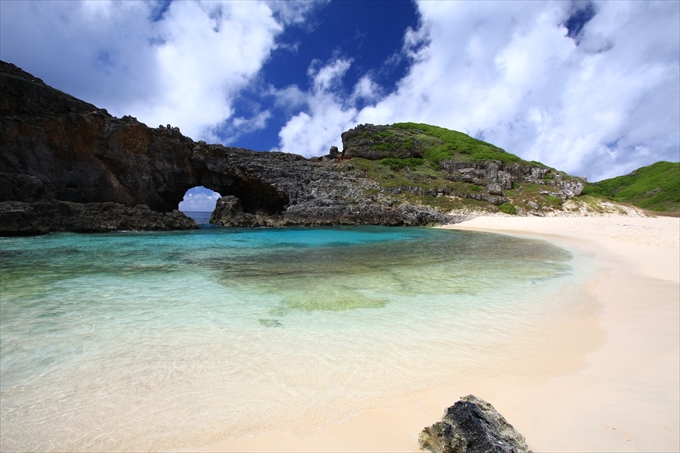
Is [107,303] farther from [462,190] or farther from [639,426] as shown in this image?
[462,190]

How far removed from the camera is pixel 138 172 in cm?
3612

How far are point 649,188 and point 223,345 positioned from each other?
93.8 metres

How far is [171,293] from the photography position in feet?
23.9

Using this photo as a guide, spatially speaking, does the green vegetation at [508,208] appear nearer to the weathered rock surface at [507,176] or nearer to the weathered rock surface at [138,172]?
the weathered rock surface at [507,176]

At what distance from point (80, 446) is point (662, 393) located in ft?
19.4

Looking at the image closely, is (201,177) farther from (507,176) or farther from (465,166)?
(507,176)

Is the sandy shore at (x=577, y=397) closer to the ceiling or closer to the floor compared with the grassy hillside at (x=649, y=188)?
closer to the floor

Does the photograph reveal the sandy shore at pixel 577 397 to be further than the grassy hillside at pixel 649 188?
No

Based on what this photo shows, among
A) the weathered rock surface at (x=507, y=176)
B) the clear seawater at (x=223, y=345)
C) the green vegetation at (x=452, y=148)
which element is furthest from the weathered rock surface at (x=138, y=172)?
the clear seawater at (x=223, y=345)

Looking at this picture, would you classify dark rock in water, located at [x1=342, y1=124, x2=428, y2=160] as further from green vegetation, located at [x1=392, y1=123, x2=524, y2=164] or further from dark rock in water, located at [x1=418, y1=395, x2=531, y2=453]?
dark rock in water, located at [x1=418, y1=395, x2=531, y2=453]

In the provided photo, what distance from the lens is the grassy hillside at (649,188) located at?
55.5m

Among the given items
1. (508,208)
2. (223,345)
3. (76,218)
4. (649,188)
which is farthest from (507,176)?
(76,218)

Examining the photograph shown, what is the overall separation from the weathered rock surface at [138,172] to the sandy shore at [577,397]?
2993 cm

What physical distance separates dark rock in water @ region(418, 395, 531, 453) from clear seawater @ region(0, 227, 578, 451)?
0.88m
